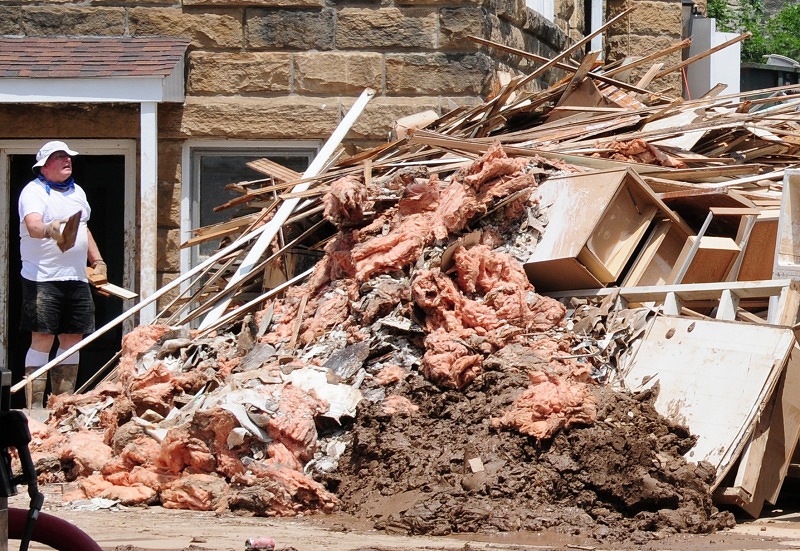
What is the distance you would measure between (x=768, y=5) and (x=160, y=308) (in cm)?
2055

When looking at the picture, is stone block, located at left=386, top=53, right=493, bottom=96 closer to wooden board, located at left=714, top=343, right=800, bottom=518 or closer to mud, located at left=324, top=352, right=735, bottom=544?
mud, located at left=324, top=352, right=735, bottom=544

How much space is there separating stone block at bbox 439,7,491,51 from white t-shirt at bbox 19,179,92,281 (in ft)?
10.6

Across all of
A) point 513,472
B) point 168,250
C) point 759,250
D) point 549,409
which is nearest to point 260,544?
point 513,472

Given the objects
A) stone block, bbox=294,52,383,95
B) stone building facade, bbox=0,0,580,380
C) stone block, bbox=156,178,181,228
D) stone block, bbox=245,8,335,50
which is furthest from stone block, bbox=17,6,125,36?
stone block, bbox=294,52,383,95

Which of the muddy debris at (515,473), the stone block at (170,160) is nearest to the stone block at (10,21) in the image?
the stone block at (170,160)

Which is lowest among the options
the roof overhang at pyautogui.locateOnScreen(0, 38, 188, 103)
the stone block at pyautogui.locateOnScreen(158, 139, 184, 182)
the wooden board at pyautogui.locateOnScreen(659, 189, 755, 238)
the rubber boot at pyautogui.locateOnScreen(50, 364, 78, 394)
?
the rubber boot at pyautogui.locateOnScreen(50, 364, 78, 394)

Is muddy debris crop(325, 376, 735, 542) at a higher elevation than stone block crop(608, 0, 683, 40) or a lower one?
lower

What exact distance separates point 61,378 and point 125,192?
6.75 ft

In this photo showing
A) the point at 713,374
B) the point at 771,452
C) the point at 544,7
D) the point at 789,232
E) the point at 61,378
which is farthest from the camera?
the point at 544,7

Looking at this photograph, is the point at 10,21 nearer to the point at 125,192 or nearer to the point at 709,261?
the point at 125,192

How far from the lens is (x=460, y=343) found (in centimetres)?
670

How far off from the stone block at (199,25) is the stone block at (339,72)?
57 cm

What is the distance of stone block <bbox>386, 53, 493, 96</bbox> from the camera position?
33.5ft

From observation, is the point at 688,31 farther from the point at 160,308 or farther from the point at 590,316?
the point at 590,316
